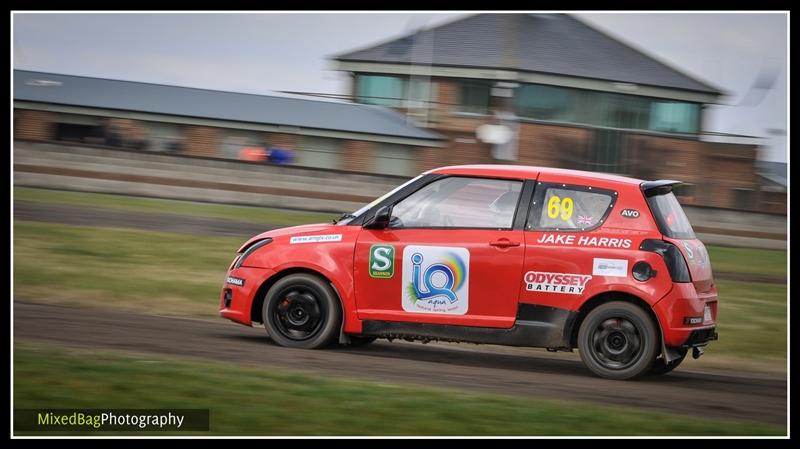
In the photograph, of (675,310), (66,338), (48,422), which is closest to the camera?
(48,422)

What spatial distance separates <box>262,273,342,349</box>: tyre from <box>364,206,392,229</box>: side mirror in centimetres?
66

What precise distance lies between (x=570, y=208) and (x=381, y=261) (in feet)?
5.45

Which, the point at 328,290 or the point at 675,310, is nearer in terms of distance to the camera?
the point at 675,310

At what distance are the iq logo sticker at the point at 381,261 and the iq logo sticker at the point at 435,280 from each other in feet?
0.41

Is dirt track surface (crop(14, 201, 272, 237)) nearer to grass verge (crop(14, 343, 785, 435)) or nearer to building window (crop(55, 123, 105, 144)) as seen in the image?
grass verge (crop(14, 343, 785, 435))

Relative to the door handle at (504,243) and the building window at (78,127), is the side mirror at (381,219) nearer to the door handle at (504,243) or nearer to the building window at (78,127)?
the door handle at (504,243)

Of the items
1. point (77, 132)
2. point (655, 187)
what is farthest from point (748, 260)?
point (77, 132)

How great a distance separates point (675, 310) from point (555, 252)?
1063mm

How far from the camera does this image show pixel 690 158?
40.2m

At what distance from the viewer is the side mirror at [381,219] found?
9.16 meters

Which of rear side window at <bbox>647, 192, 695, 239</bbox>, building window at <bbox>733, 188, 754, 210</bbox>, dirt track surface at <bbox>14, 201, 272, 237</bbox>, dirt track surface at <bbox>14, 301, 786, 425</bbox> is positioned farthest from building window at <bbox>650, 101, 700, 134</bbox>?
rear side window at <bbox>647, 192, 695, 239</bbox>

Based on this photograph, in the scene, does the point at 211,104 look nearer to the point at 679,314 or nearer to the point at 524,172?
the point at 524,172
